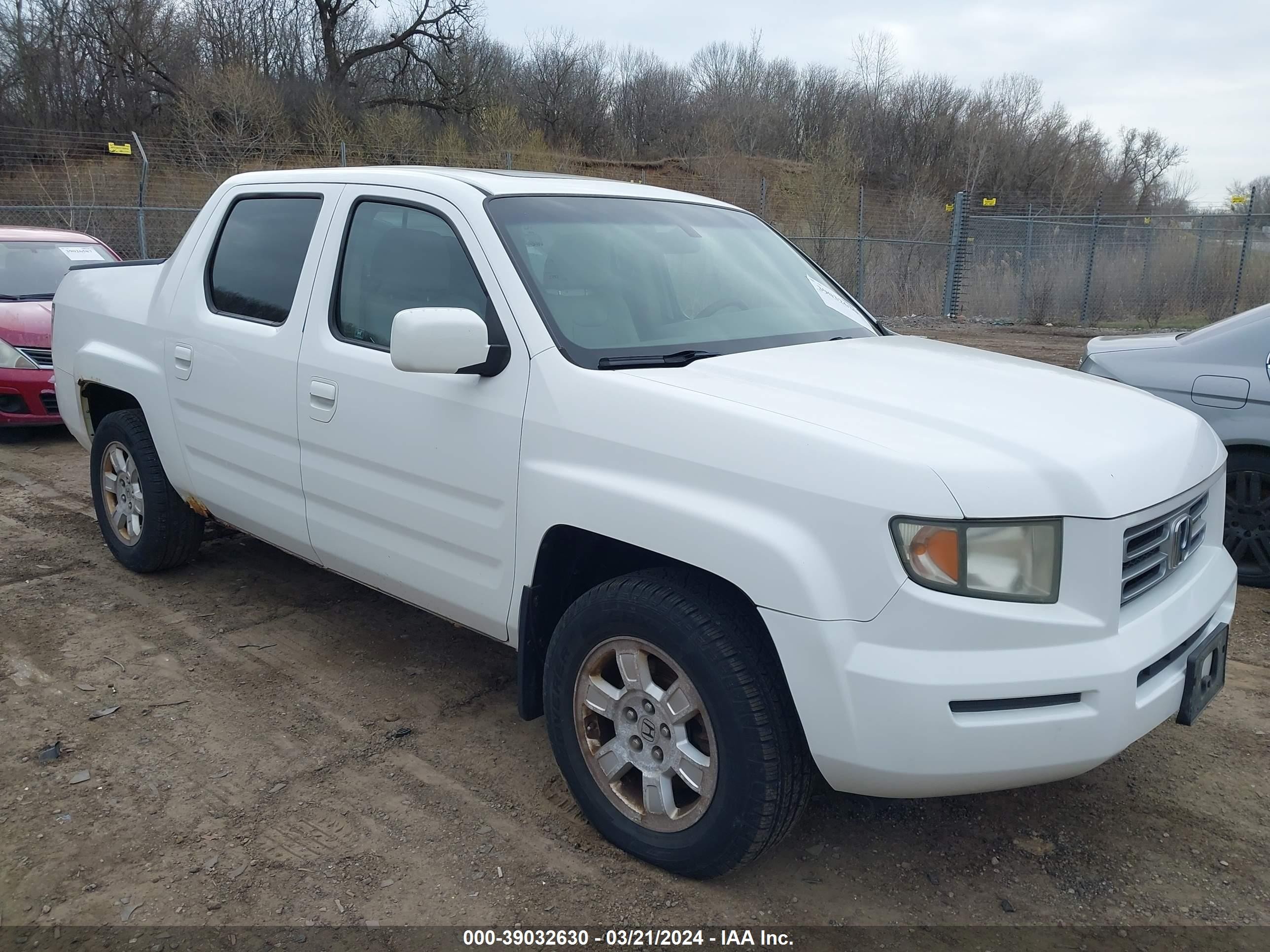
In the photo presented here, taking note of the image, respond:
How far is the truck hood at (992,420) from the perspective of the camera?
7.20 ft

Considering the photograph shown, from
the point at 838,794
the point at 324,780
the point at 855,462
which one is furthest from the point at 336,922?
the point at 855,462

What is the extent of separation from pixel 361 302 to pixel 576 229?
0.82 metres

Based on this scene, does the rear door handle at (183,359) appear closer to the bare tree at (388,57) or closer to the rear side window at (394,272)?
the rear side window at (394,272)

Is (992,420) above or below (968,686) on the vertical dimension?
above

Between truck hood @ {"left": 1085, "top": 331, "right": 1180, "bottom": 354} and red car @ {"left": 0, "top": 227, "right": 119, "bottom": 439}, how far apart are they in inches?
275

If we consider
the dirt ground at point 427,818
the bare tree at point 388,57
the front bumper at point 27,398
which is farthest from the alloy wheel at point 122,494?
the bare tree at point 388,57

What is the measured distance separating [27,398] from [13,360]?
0.31 meters

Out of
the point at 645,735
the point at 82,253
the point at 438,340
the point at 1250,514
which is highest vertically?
the point at 82,253

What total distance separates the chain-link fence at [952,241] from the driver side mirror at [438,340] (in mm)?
15667

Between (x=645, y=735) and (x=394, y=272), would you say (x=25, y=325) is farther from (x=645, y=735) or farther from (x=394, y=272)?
(x=645, y=735)

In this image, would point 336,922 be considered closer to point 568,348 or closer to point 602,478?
point 602,478

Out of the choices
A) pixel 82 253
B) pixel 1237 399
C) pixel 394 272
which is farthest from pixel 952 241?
pixel 394 272

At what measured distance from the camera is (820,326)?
3.50 m

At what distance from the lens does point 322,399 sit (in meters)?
3.42
